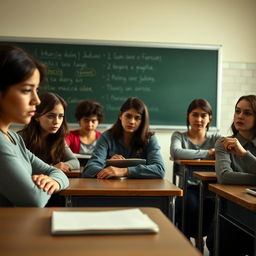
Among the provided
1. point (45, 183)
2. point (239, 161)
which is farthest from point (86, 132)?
point (45, 183)

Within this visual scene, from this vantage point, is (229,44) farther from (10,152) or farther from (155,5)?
(10,152)

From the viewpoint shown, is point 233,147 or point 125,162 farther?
point 125,162

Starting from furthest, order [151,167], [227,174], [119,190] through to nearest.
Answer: [151,167]
[227,174]
[119,190]

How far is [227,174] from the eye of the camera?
2416 mm

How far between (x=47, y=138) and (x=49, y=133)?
47 mm

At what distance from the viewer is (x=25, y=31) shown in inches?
201

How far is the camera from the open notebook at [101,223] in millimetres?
1011

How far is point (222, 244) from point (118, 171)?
0.79 m

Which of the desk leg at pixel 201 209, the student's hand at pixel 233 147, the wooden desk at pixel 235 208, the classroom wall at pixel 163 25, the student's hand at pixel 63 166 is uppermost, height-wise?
the classroom wall at pixel 163 25

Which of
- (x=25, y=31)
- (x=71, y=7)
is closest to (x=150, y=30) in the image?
(x=71, y=7)

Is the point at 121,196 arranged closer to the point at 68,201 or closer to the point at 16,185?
the point at 68,201

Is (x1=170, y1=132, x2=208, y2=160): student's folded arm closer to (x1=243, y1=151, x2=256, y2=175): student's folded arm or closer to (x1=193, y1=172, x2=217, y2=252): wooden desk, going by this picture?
(x1=193, y1=172, x2=217, y2=252): wooden desk

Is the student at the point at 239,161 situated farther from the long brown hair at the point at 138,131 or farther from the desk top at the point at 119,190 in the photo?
the long brown hair at the point at 138,131

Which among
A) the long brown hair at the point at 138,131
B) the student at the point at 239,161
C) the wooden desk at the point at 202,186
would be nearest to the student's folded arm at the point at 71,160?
the long brown hair at the point at 138,131
